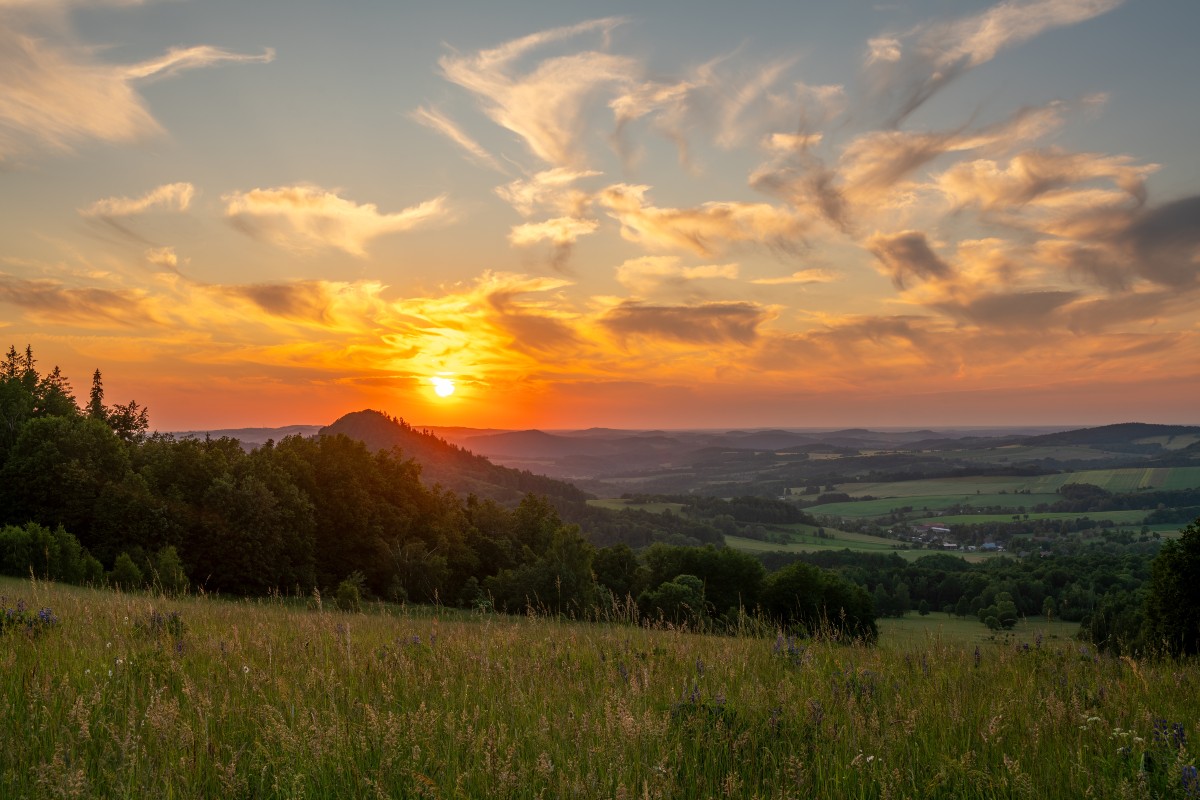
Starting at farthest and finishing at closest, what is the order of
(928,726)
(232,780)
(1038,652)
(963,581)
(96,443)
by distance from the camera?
(963,581) → (96,443) → (1038,652) → (928,726) → (232,780)

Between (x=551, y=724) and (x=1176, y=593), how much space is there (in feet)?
82.3

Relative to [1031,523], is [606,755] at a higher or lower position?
higher

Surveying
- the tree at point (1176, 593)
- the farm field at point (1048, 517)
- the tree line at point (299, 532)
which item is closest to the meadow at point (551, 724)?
the tree at point (1176, 593)

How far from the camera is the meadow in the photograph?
3.92 meters

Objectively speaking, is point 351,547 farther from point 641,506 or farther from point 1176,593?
point 641,506

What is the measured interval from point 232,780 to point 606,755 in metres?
2.13

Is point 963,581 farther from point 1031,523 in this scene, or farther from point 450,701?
point 450,701

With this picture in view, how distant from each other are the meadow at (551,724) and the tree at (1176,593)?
17.8 metres

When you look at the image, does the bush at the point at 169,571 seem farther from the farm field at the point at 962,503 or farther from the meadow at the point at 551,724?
the farm field at the point at 962,503

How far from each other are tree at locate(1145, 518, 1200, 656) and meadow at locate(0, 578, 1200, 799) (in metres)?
17.8

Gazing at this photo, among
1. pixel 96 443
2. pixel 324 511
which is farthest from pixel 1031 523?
pixel 96 443

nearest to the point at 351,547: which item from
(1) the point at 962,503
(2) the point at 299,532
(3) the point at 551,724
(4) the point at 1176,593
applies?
(2) the point at 299,532

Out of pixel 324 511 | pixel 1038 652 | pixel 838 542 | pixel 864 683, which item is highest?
pixel 864 683

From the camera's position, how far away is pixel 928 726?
5129mm
